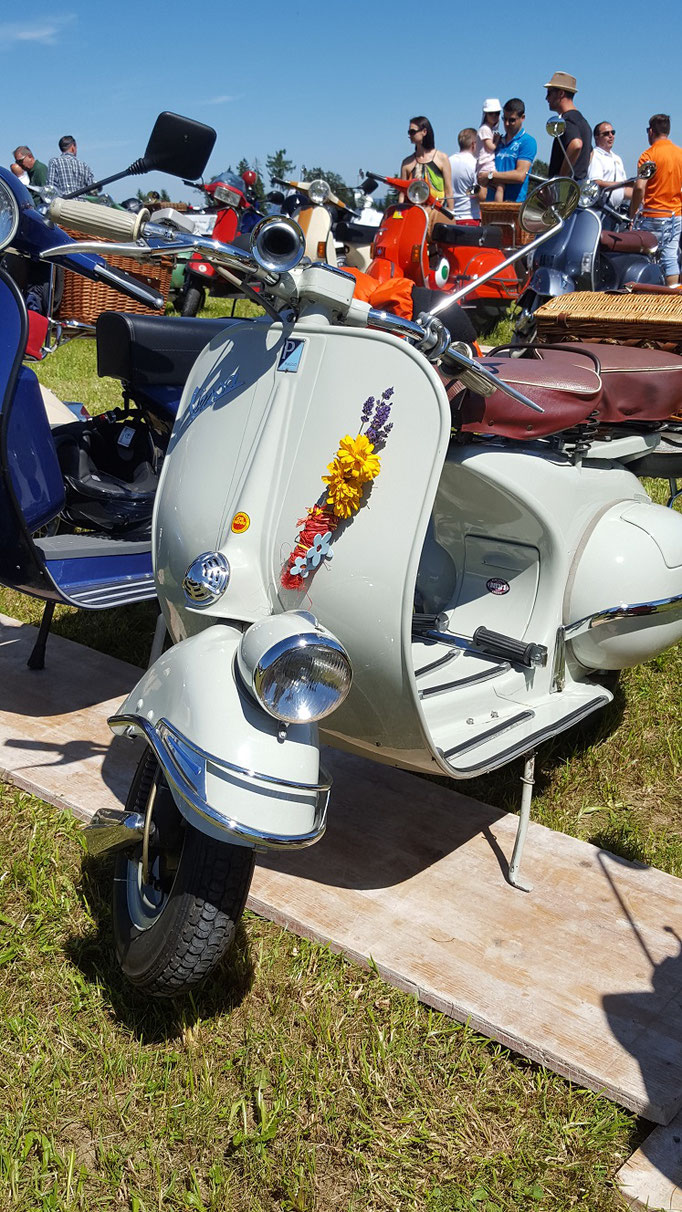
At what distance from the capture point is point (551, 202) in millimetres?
2465

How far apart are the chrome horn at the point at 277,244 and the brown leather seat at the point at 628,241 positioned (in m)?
5.49

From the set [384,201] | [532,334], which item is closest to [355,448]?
[532,334]

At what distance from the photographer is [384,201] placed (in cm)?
2345

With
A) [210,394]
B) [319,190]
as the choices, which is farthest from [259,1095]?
[319,190]

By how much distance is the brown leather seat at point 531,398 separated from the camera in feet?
7.80

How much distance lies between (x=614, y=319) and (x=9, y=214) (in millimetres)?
1795

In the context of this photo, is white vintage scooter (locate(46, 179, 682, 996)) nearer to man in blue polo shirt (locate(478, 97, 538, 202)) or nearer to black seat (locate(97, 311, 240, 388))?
black seat (locate(97, 311, 240, 388))

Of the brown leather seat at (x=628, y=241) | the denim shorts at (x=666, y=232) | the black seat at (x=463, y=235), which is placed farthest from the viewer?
the black seat at (x=463, y=235)

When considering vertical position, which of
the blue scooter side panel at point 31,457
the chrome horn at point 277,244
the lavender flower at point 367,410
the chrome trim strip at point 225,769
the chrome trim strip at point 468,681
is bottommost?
the chrome trim strip at point 468,681

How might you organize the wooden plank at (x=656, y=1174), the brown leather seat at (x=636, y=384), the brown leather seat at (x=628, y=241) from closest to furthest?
1. the wooden plank at (x=656, y=1174)
2. the brown leather seat at (x=636, y=384)
3. the brown leather seat at (x=628, y=241)

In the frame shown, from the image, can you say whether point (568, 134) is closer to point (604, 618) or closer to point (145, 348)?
point (145, 348)

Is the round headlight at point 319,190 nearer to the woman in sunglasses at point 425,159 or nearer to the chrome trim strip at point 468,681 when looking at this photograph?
the woman in sunglasses at point 425,159

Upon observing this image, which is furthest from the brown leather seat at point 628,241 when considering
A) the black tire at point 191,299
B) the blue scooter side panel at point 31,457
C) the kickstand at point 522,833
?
the kickstand at point 522,833

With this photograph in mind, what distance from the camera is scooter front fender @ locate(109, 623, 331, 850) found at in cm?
170
